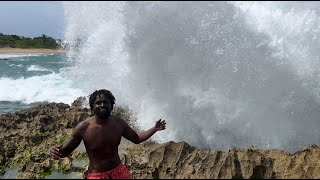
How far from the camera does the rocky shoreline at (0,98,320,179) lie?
205 inches

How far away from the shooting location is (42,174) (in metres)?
5.48

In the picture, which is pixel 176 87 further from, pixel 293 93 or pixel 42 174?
pixel 42 174

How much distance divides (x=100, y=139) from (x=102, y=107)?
0.32 m

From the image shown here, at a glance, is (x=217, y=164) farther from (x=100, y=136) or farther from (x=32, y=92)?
(x=32, y=92)

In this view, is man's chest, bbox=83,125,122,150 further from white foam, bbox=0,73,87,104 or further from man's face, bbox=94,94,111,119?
white foam, bbox=0,73,87,104

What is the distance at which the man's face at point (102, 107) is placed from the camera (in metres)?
4.01

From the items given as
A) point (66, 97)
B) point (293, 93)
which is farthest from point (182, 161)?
point (66, 97)

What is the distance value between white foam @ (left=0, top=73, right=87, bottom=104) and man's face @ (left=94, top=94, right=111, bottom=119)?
38.5ft

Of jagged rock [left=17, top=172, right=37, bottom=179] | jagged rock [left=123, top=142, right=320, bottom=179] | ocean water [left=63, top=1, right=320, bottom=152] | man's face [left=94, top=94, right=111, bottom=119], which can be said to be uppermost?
ocean water [left=63, top=1, right=320, bottom=152]

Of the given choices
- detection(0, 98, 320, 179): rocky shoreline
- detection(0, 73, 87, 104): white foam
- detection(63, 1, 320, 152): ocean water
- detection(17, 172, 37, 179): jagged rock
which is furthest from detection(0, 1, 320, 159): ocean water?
detection(0, 73, 87, 104): white foam

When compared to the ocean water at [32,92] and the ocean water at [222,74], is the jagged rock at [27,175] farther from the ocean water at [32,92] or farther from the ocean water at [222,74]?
the ocean water at [32,92]

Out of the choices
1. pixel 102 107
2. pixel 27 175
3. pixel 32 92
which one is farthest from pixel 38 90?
pixel 102 107

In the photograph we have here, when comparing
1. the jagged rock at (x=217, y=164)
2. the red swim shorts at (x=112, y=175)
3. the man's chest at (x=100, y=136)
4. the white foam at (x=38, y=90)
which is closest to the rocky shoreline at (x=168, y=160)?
the jagged rock at (x=217, y=164)

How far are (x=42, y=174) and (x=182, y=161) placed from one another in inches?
72.4
